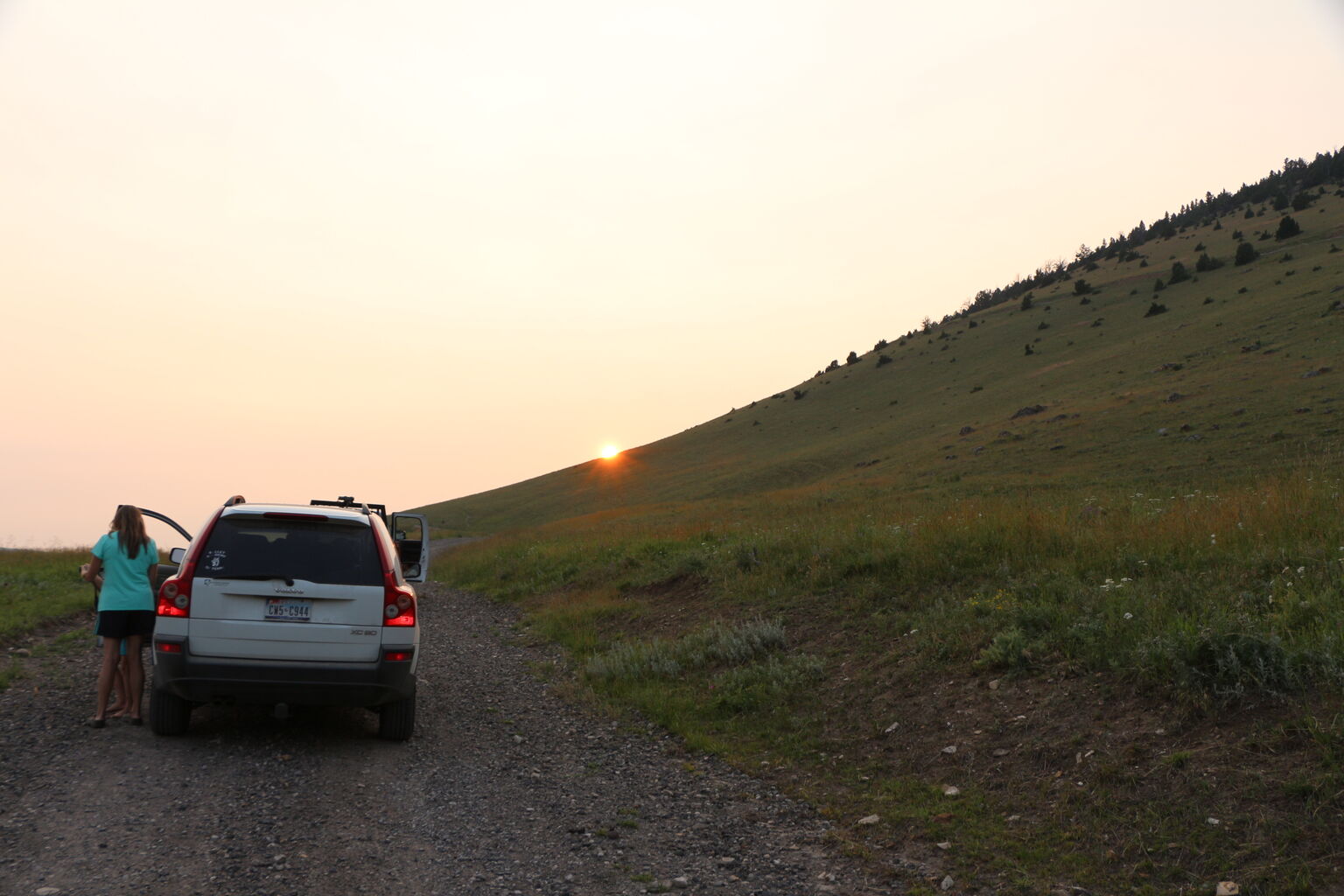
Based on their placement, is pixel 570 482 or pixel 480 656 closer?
pixel 480 656

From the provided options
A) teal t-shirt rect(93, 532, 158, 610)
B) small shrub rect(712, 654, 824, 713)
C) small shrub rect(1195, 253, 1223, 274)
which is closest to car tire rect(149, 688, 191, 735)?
teal t-shirt rect(93, 532, 158, 610)

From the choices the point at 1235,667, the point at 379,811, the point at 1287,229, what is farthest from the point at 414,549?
the point at 1287,229

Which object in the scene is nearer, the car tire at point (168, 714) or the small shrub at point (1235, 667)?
the small shrub at point (1235, 667)

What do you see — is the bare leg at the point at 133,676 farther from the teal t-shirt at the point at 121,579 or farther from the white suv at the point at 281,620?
the white suv at the point at 281,620

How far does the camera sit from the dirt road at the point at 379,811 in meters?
4.97

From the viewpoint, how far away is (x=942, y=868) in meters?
5.36

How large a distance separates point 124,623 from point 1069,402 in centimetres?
4397

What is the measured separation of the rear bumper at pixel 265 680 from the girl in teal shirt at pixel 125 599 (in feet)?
3.27

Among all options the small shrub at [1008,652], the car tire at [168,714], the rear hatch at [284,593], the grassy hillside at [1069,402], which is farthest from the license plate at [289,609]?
the grassy hillside at [1069,402]

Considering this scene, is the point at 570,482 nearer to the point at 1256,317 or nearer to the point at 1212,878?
the point at 1256,317

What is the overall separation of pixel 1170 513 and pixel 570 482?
75.7 metres

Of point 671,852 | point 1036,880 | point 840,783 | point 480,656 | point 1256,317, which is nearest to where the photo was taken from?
point 1036,880

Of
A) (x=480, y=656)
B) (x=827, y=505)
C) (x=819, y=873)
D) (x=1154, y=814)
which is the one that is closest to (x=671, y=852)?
(x=819, y=873)

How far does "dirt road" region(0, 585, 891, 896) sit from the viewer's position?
196 inches
